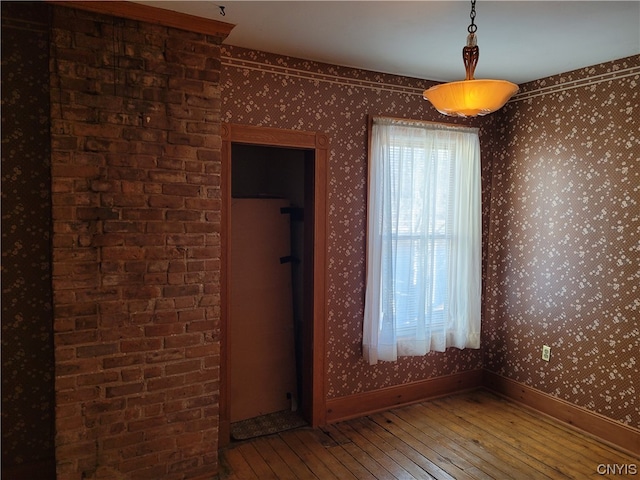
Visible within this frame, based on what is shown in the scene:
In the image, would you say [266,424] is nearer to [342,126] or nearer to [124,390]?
[124,390]

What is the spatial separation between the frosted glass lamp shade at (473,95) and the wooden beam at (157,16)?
1.29m

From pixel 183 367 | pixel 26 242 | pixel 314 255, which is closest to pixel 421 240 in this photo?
pixel 314 255

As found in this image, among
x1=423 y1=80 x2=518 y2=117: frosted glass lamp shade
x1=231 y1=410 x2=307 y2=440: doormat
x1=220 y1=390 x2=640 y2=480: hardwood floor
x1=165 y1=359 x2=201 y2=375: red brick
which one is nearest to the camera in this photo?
x1=423 y1=80 x2=518 y2=117: frosted glass lamp shade

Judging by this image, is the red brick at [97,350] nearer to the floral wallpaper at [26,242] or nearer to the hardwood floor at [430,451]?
the floral wallpaper at [26,242]

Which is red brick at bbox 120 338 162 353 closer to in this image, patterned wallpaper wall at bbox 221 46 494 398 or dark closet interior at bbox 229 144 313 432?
dark closet interior at bbox 229 144 313 432

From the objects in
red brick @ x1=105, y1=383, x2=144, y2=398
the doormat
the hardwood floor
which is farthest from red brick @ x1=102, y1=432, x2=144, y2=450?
the doormat

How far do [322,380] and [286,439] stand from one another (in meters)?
0.47

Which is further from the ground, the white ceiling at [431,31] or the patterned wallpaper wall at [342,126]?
the white ceiling at [431,31]

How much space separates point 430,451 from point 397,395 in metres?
0.69

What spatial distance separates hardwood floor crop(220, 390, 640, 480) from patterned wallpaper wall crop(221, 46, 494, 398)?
1.19 feet

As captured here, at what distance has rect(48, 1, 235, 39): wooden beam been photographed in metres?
2.20

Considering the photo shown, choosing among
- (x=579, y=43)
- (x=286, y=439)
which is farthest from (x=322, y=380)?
(x=579, y=43)

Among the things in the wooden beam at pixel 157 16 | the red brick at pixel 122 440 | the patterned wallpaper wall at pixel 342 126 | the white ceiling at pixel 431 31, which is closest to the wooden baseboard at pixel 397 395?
the patterned wallpaper wall at pixel 342 126

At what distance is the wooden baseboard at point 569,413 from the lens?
3018 mm
